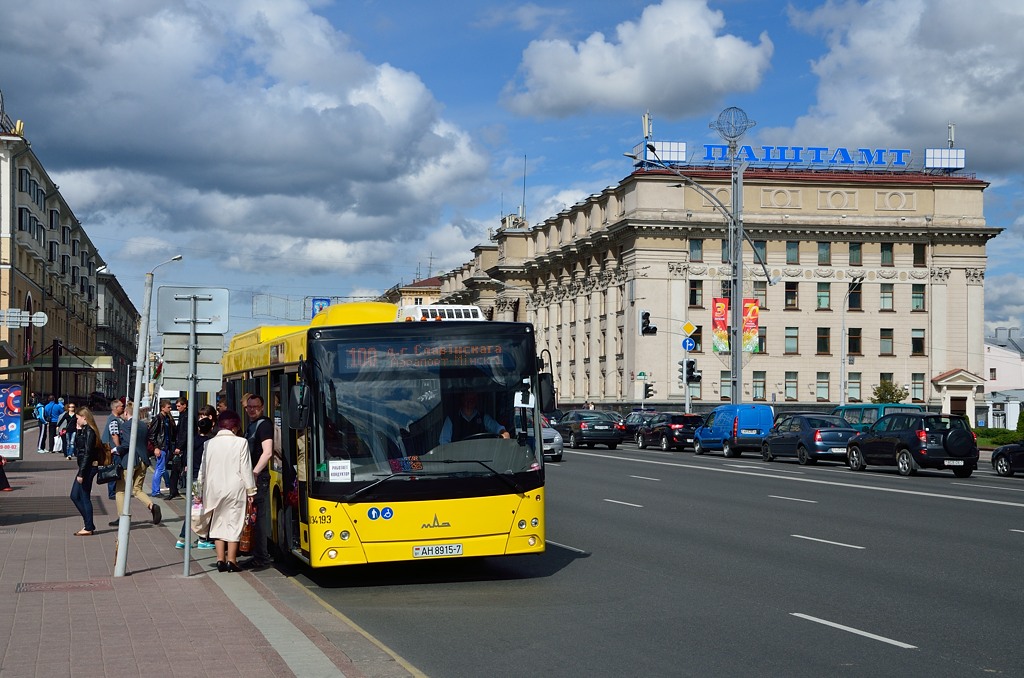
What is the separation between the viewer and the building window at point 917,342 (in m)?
81.9

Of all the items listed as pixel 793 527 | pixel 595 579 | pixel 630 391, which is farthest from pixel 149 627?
pixel 630 391

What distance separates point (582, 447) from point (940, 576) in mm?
39814

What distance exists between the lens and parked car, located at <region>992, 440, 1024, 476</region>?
1230 inches

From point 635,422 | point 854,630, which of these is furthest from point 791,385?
point 854,630

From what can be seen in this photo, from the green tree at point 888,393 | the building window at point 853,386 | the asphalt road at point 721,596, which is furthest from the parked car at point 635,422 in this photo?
the asphalt road at point 721,596

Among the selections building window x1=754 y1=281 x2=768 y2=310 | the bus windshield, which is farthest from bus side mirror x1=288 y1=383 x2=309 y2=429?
building window x1=754 y1=281 x2=768 y2=310

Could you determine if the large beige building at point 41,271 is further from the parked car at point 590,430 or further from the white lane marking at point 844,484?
the white lane marking at point 844,484

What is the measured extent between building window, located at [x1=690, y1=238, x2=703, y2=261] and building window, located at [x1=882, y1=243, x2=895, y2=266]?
39.9ft

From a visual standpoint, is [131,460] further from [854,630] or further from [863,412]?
[863,412]

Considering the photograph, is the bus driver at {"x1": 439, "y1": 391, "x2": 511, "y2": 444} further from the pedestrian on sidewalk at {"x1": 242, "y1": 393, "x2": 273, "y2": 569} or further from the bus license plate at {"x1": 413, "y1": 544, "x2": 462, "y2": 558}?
the pedestrian on sidewalk at {"x1": 242, "y1": 393, "x2": 273, "y2": 569}

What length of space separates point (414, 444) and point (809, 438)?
88.0 ft

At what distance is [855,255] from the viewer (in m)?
80.9

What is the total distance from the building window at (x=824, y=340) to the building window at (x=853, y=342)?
1.28 m

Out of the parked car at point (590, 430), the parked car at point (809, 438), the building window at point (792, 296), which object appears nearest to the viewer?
the parked car at point (809, 438)
